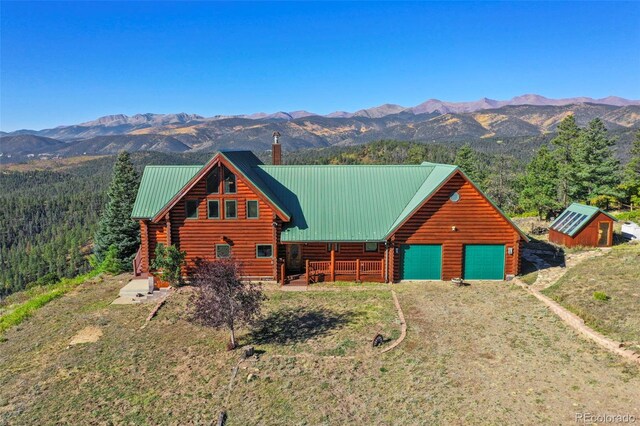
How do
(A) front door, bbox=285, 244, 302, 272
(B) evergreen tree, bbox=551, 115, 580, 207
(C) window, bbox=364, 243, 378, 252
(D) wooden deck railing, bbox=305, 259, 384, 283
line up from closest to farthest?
(D) wooden deck railing, bbox=305, 259, 384, 283 → (C) window, bbox=364, 243, 378, 252 → (A) front door, bbox=285, 244, 302, 272 → (B) evergreen tree, bbox=551, 115, 580, 207

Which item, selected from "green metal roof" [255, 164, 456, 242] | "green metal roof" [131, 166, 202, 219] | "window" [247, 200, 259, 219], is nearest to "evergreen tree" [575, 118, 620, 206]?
"green metal roof" [255, 164, 456, 242]

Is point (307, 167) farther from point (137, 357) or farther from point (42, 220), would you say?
point (42, 220)

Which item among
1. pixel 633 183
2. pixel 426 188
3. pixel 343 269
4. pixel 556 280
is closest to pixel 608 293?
pixel 556 280

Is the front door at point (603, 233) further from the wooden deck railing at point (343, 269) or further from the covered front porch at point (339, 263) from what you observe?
the wooden deck railing at point (343, 269)

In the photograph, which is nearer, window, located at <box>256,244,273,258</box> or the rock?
the rock

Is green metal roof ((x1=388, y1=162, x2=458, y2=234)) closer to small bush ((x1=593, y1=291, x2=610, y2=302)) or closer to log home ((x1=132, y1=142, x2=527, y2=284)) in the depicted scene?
log home ((x1=132, y1=142, x2=527, y2=284))

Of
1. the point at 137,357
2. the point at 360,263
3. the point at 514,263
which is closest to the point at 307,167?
the point at 360,263

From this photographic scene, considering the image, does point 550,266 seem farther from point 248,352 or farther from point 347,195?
point 248,352
